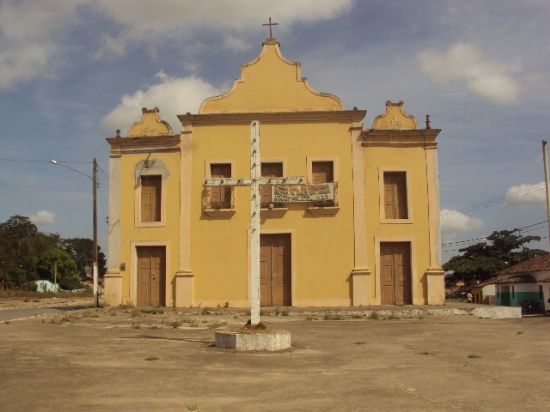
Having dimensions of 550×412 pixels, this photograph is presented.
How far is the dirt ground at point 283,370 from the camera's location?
5.99 meters

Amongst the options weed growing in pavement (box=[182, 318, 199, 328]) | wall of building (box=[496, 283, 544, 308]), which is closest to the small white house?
wall of building (box=[496, 283, 544, 308])

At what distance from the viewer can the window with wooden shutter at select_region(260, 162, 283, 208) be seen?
68.8 ft

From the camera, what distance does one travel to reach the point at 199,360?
9016 millimetres

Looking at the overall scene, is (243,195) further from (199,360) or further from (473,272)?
(473,272)

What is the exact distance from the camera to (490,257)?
4850 centimetres

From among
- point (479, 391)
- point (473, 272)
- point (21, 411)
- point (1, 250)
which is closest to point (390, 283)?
point (479, 391)

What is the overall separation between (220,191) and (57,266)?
51.9 meters

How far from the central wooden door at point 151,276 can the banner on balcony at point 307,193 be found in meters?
4.70

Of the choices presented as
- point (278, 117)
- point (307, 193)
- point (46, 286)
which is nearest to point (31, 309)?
point (307, 193)

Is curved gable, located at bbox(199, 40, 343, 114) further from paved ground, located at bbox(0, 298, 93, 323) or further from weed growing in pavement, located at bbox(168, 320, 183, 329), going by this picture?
paved ground, located at bbox(0, 298, 93, 323)

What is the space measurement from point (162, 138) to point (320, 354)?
13.7 metres

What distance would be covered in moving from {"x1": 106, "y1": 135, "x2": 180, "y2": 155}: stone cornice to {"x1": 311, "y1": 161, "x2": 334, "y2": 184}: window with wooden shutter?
16.7 feet

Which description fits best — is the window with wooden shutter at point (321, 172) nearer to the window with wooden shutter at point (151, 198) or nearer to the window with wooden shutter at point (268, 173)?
the window with wooden shutter at point (268, 173)

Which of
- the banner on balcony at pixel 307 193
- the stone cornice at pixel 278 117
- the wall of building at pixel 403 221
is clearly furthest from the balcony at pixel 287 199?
the stone cornice at pixel 278 117
